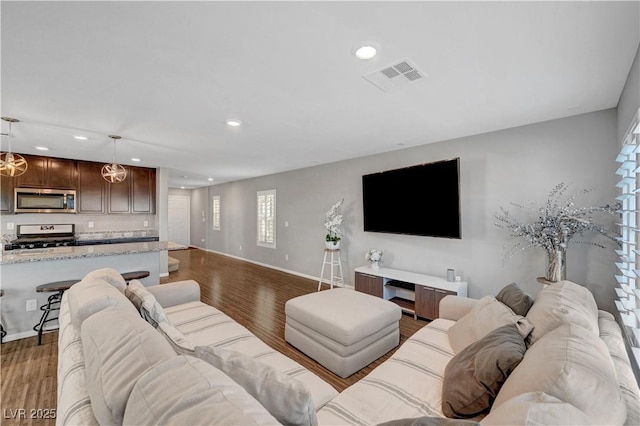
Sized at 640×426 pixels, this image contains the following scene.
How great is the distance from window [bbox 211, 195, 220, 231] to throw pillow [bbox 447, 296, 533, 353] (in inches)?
325

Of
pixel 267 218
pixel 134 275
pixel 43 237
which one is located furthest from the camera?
pixel 267 218

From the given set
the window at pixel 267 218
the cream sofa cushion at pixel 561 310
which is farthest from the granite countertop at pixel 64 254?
the cream sofa cushion at pixel 561 310

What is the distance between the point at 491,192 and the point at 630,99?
5.09ft

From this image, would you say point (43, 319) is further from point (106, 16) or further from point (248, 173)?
point (248, 173)

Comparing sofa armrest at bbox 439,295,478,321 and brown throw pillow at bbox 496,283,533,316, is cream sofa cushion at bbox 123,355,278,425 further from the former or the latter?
sofa armrest at bbox 439,295,478,321

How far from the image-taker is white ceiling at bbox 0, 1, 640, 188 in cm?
143

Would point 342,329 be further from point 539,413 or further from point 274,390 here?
point 539,413

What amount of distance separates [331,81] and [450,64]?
843mm

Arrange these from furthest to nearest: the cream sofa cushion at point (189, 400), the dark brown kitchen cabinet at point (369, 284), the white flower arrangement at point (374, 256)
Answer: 1. the white flower arrangement at point (374, 256)
2. the dark brown kitchen cabinet at point (369, 284)
3. the cream sofa cushion at point (189, 400)

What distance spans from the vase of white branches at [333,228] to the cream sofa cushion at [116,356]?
3.85 metres

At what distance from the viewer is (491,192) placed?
11.4ft

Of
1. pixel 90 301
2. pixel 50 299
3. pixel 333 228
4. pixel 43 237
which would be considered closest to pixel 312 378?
pixel 90 301

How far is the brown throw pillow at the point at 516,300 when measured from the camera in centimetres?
185

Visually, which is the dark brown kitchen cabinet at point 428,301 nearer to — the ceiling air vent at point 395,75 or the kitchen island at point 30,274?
the ceiling air vent at point 395,75
